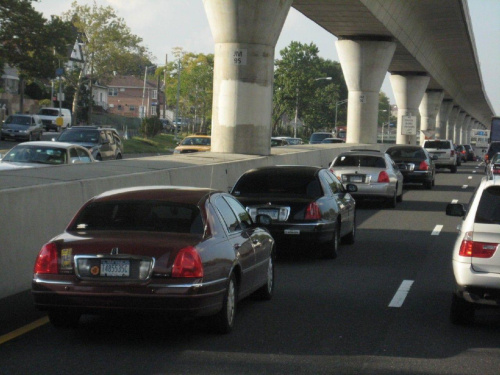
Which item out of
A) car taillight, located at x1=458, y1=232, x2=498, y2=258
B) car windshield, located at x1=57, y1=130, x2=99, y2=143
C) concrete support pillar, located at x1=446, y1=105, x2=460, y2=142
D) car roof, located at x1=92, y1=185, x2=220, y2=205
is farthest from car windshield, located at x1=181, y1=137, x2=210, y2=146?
concrete support pillar, located at x1=446, y1=105, x2=460, y2=142

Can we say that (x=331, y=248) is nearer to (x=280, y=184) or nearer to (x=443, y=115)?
(x=280, y=184)

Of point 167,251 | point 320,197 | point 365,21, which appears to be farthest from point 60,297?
point 365,21

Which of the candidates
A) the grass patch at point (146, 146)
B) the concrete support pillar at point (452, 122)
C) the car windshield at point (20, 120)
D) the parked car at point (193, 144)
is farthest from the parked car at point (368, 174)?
the concrete support pillar at point (452, 122)

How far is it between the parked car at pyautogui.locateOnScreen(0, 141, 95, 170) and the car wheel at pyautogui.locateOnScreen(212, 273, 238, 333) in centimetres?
1461

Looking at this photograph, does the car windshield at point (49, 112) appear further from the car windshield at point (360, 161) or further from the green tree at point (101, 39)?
the car windshield at point (360, 161)

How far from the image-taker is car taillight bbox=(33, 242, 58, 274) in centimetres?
838

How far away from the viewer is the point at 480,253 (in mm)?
9094

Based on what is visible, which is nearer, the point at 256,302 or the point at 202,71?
the point at 256,302

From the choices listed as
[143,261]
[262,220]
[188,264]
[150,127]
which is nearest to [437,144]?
[150,127]

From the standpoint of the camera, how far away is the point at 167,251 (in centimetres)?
825

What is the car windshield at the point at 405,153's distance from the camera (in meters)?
34.5

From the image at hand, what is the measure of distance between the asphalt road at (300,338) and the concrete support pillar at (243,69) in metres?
14.1

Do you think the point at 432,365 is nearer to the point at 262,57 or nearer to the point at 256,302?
the point at 256,302

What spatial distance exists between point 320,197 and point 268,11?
12.5 meters
